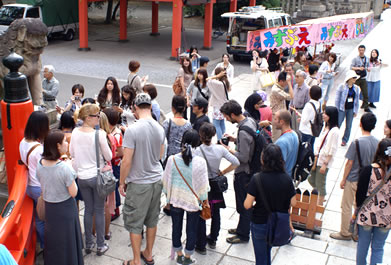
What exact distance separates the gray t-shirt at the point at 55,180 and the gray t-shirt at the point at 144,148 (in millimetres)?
651

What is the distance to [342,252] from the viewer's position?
5.52 m

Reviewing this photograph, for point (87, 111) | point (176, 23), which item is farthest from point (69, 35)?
point (87, 111)

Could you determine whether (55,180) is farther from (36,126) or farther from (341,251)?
→ (341,251)

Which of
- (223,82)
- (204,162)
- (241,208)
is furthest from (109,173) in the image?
(223,82)

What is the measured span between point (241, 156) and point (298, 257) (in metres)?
1.42

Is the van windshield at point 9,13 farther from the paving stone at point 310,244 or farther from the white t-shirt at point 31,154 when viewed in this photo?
the paving stone at point 310,244

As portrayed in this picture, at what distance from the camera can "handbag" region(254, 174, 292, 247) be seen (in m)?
4.24

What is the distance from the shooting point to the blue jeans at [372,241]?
471 cm

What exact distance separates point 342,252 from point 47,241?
3575mm

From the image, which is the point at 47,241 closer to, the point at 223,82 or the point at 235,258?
the point at 235,258

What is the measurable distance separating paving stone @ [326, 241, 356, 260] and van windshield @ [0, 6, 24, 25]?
18.1 m

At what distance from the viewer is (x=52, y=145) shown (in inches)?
169

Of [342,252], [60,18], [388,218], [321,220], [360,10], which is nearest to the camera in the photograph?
[388,218]

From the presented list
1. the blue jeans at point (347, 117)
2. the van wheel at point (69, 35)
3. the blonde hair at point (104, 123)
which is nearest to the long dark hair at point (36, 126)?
the blonde hair at point (104, 123)
